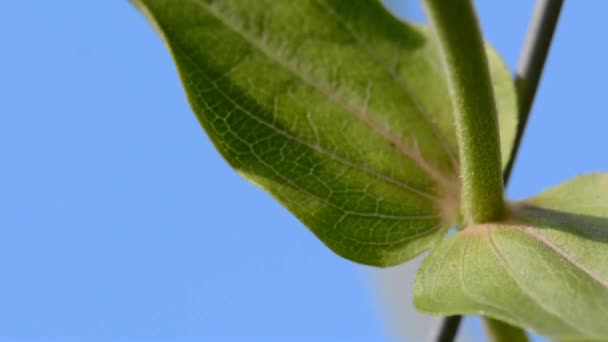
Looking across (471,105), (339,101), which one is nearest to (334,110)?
(339,101)

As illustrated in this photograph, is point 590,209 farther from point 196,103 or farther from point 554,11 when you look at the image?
point 196,103

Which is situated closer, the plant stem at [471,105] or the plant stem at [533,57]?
the plant stem at [471,105]

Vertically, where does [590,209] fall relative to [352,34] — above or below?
below

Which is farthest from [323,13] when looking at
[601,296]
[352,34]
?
[601,296]

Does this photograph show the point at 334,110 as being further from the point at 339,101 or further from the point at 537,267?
the point at 537,267

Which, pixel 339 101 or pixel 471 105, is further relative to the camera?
pixel 339 101
